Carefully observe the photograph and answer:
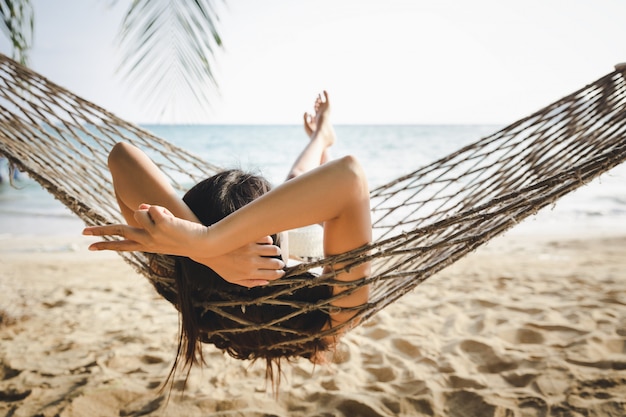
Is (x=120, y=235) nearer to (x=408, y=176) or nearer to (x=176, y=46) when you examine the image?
(x=176, y=46)

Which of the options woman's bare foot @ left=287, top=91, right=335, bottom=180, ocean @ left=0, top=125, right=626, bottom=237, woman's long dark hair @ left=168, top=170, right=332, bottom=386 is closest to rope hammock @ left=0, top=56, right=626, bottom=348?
woman's long dark hair @ left=168, top=170, right=332, bottom=386

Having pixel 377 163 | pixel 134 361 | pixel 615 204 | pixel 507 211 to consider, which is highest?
pixel 377 163

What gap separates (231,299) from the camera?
0.90 meters

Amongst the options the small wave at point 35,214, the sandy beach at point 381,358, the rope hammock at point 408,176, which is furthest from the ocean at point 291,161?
the sandy beach at point 381,358

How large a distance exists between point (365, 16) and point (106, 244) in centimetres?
1431

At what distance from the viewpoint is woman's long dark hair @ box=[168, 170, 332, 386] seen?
35.1 inches

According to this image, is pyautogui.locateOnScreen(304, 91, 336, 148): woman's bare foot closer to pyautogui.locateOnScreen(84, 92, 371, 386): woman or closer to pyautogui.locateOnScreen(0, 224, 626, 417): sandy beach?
pyautogui.locateOnScreen(0, 224, 626, 417): sandy beach

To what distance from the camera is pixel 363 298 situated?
0.94 metres

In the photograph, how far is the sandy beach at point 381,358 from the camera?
131 centimetres

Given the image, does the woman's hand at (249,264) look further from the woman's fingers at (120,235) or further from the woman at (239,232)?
the woman's fingers at (120,235)

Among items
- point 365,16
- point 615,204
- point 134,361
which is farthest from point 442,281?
point 365,16

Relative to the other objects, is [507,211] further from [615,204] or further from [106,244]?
[615,204]

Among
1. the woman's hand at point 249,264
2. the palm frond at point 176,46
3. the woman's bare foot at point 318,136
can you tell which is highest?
the woman's bare foot at point 318,136

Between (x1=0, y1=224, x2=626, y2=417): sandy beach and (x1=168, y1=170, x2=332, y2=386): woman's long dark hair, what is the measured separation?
402 mm
